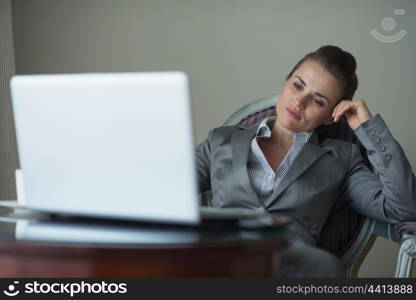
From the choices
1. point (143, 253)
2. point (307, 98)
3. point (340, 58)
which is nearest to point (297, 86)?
point (307, 98)

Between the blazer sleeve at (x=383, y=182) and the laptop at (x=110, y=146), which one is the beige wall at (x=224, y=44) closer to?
the blazer sleeve at (x=383, y=182)

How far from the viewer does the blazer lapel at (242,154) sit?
185 centimetres

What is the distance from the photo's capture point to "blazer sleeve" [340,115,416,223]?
1.82m

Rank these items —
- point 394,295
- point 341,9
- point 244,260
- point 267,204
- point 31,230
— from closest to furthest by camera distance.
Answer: point 244,260 < point 31,230 < point 394,295 < point 267,204 < point 341,9

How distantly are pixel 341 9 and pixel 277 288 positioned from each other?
181 centimetres

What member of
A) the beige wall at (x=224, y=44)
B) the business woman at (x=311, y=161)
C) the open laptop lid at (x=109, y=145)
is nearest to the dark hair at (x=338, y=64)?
the business woman at (x=311, y=161)

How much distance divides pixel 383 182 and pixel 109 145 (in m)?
1.00

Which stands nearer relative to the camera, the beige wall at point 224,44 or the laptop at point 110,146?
the laptop at point 110,146

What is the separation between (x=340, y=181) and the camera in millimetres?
1923

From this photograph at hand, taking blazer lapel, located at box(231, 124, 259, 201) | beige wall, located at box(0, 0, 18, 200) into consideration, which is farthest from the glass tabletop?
beige wall, located at box(0, 0, 18, 200)

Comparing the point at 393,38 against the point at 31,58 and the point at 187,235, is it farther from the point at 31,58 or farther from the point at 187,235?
the point at 187,235

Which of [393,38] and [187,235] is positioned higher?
[393,38]

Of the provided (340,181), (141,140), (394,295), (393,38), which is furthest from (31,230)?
(393,38)

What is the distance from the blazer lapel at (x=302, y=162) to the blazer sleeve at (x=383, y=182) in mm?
122
